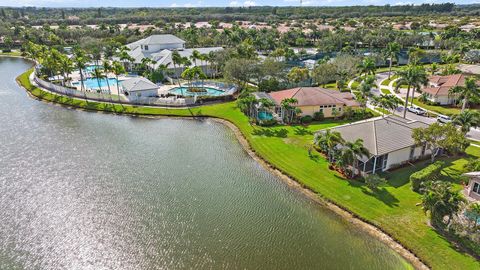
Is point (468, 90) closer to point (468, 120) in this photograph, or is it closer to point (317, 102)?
point (468, 120)

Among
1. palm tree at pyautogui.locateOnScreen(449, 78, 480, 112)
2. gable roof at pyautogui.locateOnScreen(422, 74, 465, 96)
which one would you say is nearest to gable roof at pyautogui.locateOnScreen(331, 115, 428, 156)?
palm tree at pyautogui.locateOnScreen(449, 78, 480, 112)

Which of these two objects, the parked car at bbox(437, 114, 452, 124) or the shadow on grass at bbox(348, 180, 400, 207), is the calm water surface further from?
the parked car at bbox(437, 114, 452, 124)

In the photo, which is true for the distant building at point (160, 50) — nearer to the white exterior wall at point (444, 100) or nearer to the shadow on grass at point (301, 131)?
the shadow on grass at point (301, 131)

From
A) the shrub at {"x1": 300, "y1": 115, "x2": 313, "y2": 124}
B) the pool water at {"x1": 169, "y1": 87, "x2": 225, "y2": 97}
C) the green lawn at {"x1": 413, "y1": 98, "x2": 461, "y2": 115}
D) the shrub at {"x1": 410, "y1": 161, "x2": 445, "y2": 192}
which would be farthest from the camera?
the pool water at {"x1": 169, "y1": 87, "x2": 225, "y2": 97}

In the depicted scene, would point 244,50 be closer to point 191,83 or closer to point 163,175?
point 191,83

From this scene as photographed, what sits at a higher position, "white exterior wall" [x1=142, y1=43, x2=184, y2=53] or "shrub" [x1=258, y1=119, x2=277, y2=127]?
"white exterior wall" [x1=142, y1=43, x2=184, y2=53]

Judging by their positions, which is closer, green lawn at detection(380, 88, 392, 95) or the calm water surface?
the calm water surface

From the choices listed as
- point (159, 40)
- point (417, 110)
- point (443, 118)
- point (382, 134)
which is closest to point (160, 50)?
point (159, 40)

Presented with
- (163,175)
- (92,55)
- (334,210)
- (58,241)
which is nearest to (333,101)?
(334,210)
